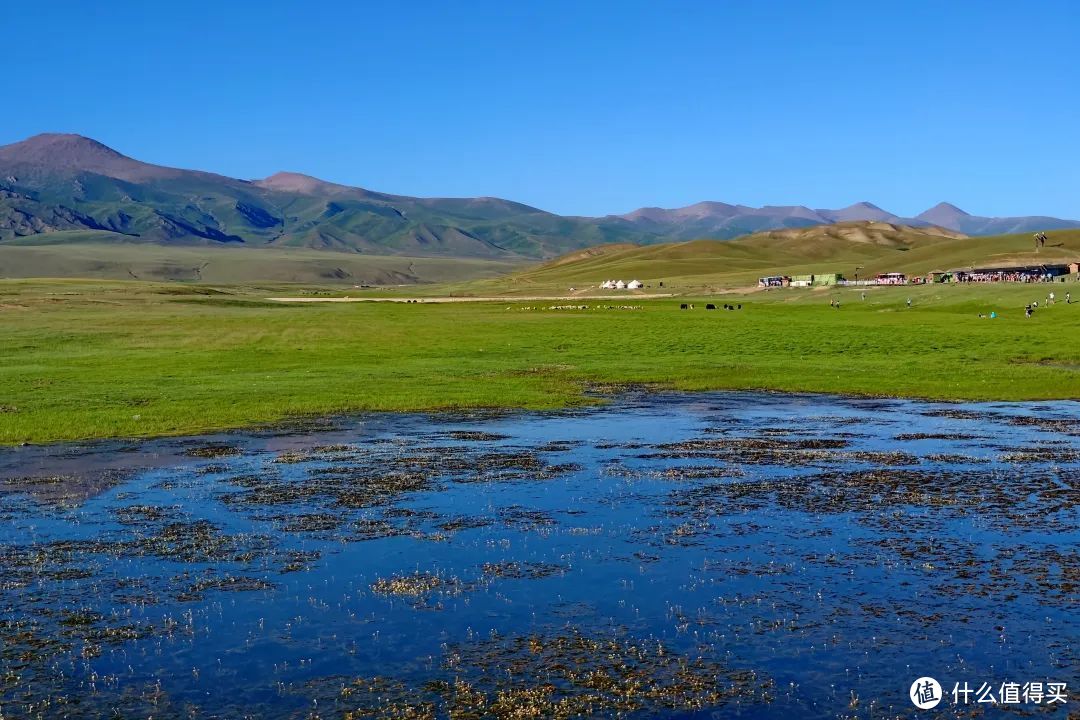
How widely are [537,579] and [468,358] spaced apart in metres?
54.4

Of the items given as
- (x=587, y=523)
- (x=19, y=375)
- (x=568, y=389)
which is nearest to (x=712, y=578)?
(x=587, y=523)

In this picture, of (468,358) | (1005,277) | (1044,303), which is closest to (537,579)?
(468,358)

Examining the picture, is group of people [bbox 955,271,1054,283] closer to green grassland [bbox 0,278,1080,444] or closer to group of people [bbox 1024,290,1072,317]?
green grassland [bbox 0,278,1080,444]

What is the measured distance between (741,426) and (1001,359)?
3328 cm

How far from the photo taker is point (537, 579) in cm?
2284

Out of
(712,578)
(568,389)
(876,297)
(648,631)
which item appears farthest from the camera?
(876,297)

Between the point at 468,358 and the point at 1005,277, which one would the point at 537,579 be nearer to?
the point at 468,358

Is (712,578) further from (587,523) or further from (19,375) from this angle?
(19,375)

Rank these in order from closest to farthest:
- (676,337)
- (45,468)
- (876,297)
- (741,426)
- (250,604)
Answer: (250,604) → (45,468) → (741,426) → (676,337) → (876,297)

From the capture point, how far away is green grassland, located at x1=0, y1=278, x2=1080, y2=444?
52.4m

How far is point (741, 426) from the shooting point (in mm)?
46156

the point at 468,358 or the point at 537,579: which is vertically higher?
the point at 468,358

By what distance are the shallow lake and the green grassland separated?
39.9ft

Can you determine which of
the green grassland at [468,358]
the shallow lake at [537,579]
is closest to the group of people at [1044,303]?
the green grassland at [468,358]
